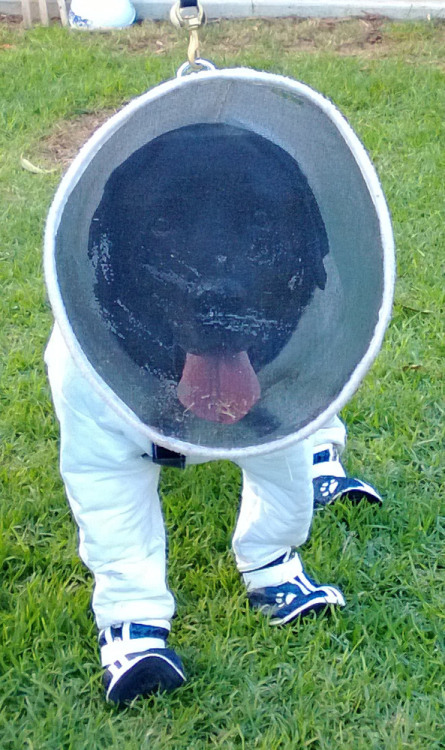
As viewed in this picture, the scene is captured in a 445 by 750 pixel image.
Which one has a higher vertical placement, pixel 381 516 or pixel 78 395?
pixel 78 395

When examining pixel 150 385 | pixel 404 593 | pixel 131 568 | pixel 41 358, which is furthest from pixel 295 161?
pixel 41 358

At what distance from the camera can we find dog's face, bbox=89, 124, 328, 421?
4.94 ft

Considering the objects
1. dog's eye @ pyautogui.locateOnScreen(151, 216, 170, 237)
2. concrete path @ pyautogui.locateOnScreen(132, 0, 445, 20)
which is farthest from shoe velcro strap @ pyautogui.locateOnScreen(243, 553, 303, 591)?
concrete path @ pyautogui.locateOnScreen(132, 0, 445, 20)

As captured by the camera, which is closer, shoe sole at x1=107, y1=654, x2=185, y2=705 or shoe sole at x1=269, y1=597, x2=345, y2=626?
shoe sole at x1=107, y1=654, x2=185, y2=705

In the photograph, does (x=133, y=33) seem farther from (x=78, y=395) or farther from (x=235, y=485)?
(x=78, y=395)

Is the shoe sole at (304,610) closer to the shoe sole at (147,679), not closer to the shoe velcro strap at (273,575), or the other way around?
the shoe velcro strap at (273,575)

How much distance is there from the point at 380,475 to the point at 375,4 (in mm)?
4273

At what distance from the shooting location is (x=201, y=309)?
158cm

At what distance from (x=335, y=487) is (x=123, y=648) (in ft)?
2.42

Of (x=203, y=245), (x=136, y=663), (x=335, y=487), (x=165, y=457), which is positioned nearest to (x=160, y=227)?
(x=203, y=245)

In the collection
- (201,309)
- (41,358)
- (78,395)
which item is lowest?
(41,358)

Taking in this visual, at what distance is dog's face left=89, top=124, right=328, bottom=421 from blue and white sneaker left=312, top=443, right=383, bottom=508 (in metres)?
0.99

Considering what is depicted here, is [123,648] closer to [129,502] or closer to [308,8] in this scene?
[129,502]

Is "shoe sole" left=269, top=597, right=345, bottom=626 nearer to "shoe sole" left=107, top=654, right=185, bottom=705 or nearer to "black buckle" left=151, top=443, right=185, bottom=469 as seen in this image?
"shoe sole" left=107, top=654, right=185, bottom=705
